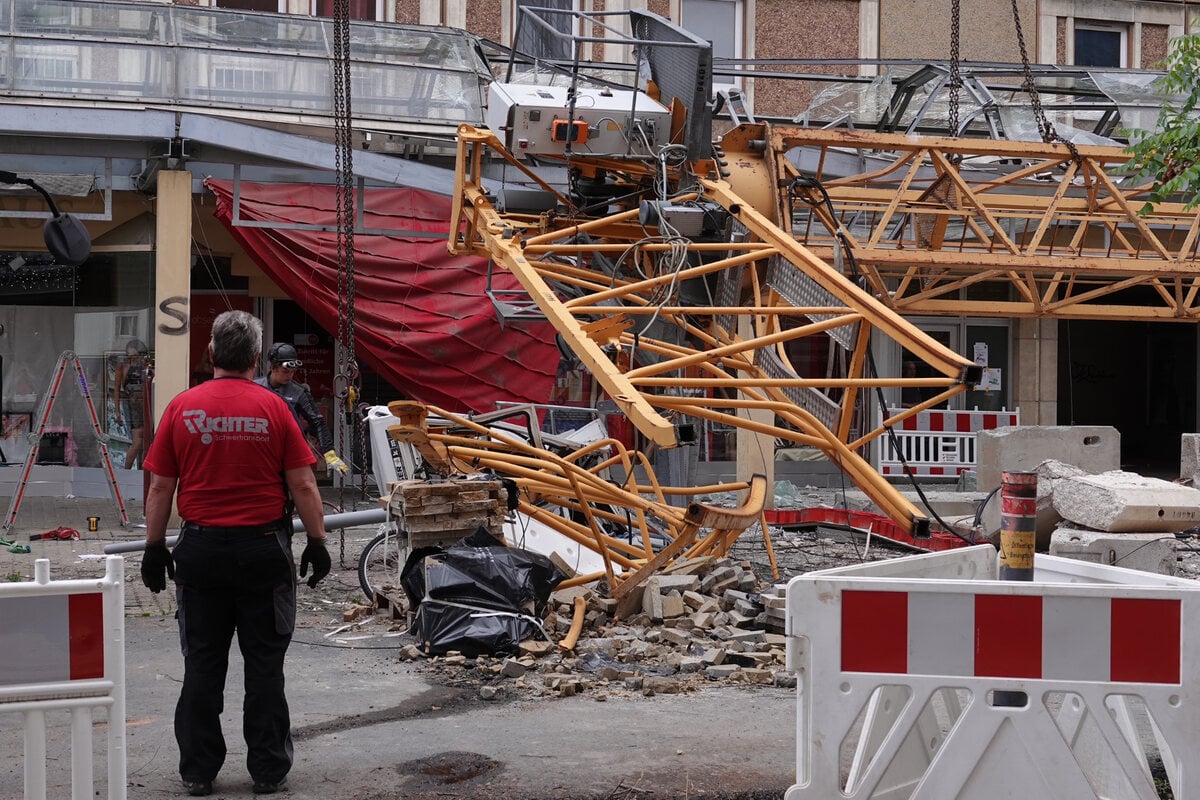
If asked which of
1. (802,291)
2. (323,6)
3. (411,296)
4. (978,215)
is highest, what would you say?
(323,6)

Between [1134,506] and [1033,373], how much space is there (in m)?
11.1

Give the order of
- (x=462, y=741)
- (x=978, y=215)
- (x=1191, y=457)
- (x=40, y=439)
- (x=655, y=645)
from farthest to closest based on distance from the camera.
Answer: (x=1191, y=457) < (x=40, y=439) < (x=978, y=215) < (x=655, y=645) < (x=462, y=741)

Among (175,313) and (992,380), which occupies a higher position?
(175,313)

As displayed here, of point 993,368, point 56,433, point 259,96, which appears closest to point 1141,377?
point 993,368

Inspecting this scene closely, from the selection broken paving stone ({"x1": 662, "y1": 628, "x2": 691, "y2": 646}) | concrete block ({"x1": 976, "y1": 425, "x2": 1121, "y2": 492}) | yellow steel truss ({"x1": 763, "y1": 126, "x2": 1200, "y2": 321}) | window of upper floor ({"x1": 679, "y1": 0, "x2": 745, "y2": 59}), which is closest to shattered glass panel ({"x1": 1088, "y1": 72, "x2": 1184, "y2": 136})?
yellow steel truss ({"x1": 763, "y1": 126, "x2": 1200, "y2": 321})

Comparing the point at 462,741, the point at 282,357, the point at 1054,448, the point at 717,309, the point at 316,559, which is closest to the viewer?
the point at 316,559

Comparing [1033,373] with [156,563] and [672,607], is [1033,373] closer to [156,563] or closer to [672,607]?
[672,607]

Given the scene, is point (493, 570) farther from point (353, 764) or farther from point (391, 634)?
point (353, 764)

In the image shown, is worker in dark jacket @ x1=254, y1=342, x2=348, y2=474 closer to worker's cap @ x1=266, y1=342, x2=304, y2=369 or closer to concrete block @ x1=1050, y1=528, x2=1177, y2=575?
worker's cap @ x1=266, y1=342, x2=304, y2=369

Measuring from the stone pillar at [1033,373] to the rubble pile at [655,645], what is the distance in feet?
40.4

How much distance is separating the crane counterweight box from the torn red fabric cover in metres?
4.47

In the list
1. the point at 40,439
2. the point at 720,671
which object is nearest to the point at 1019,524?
the point at 720,671

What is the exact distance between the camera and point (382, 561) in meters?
10.1

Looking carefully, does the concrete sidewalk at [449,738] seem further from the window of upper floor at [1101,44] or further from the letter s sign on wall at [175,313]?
the window of upper floor at [1101,44]
